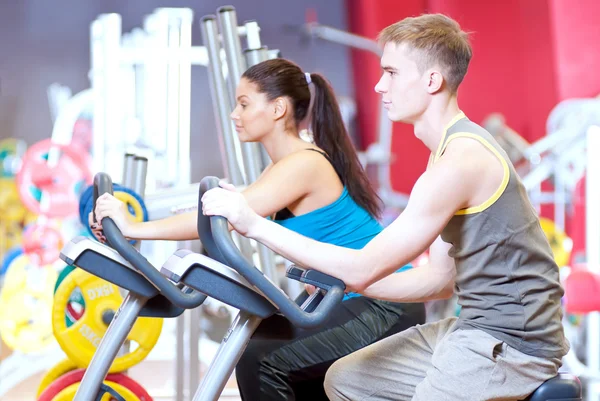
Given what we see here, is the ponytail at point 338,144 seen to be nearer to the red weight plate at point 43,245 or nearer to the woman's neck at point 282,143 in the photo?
the woman's neck at point 282,143

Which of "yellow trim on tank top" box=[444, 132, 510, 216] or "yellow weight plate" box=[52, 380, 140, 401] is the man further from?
"yellow weight plate" box=[52, 380, 140, 401]

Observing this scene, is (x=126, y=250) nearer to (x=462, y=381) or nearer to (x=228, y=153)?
(x=462, y=381)

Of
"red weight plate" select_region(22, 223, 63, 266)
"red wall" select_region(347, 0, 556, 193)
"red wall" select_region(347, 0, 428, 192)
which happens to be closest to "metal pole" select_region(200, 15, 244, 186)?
"red weight plate" select_region(22, 223, 63, 266)

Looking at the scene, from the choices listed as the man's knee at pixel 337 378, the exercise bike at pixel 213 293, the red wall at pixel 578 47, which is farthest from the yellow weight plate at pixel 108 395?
the red wall at pixel 578 47

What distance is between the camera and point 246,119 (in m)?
2.23

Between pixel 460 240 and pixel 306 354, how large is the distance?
580 mm

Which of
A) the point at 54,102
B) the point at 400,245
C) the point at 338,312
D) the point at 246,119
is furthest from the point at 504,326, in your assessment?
the point at 54,102

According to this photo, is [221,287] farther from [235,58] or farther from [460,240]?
[235,58]

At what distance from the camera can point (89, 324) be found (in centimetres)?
240

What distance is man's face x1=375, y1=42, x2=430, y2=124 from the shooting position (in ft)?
5.20

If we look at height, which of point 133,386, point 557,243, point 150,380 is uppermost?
point 133,386

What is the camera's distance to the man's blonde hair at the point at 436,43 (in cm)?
158

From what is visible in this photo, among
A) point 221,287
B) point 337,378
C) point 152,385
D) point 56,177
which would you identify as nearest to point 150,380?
point 152,385

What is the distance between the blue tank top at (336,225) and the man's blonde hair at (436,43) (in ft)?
1.96
